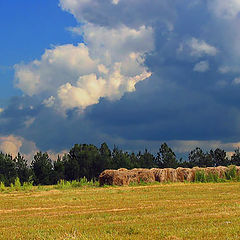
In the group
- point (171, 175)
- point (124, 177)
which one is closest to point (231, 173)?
point (171, 175)

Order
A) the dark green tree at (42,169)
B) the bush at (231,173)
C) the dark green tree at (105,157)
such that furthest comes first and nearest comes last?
the dark green tree at (105,157), the dark green tree at (42,169), the bush at (231,173)

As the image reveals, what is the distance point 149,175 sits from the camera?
151ft

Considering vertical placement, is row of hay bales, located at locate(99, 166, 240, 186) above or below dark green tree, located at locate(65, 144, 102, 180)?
below

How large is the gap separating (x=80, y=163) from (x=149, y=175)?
38393 mm

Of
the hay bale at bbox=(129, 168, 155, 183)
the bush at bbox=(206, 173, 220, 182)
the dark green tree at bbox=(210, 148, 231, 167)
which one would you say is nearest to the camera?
the hay bale at bbox=(129, 168, 155, 183)

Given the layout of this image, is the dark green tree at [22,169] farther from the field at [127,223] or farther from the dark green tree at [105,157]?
the field at [127,223]

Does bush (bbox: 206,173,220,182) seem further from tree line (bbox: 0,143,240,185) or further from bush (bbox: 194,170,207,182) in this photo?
tree line (bbox: 0,143,240,185)

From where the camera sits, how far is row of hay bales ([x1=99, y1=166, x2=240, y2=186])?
44438mm

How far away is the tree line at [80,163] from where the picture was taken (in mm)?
75000

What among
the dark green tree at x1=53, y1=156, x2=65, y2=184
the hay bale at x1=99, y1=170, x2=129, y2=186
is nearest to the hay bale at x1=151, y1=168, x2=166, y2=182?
the hay bale at x1=99, y1=170, x2=129, y2=186

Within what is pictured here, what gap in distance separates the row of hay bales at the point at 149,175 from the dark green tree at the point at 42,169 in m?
30.6

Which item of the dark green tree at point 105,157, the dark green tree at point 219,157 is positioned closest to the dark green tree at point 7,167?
→ the dark green tree at point 105,157

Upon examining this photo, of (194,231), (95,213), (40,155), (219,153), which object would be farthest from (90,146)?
(194,231)

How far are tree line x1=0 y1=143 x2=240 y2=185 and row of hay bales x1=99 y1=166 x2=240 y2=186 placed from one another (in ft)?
74.6
